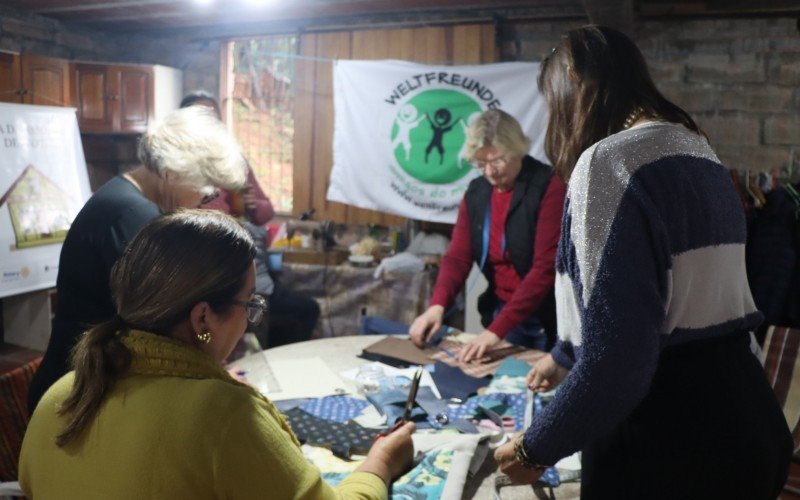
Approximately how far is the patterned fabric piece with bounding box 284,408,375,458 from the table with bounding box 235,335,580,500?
28cm

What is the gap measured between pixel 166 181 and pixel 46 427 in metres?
→ 0.93

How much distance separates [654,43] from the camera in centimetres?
412

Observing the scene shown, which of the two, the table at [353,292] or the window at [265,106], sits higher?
the window at [265,106]

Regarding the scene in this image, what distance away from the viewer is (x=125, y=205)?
67.2 inches

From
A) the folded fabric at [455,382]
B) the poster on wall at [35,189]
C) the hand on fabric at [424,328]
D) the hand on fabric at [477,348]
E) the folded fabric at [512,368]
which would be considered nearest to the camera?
the folded fabric at [455,382]

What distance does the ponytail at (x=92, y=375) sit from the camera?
40.5 inches

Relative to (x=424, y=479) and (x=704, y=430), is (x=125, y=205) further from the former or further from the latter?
(x=704, y=430)

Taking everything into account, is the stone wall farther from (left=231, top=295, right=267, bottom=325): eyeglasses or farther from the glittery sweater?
the glittery sweater

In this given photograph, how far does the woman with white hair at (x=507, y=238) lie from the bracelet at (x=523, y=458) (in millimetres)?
1164

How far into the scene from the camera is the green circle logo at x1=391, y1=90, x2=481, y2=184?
438 cm

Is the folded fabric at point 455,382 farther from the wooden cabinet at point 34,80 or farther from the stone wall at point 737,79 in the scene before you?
the wooden cabinet at point 34,80

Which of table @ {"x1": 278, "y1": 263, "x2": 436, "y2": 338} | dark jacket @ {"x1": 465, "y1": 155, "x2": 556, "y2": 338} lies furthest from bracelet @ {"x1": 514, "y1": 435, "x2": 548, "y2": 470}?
table @ {"x1": 278, "y1": 263, "x2": 436, "y2": 338}

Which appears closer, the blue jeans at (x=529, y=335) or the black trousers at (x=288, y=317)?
Result: the blue jeans at (x=529, y=335)

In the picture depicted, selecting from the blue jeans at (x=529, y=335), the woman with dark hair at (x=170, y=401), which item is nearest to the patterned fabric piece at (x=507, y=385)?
the blue jeans at (x=529, y=335)
